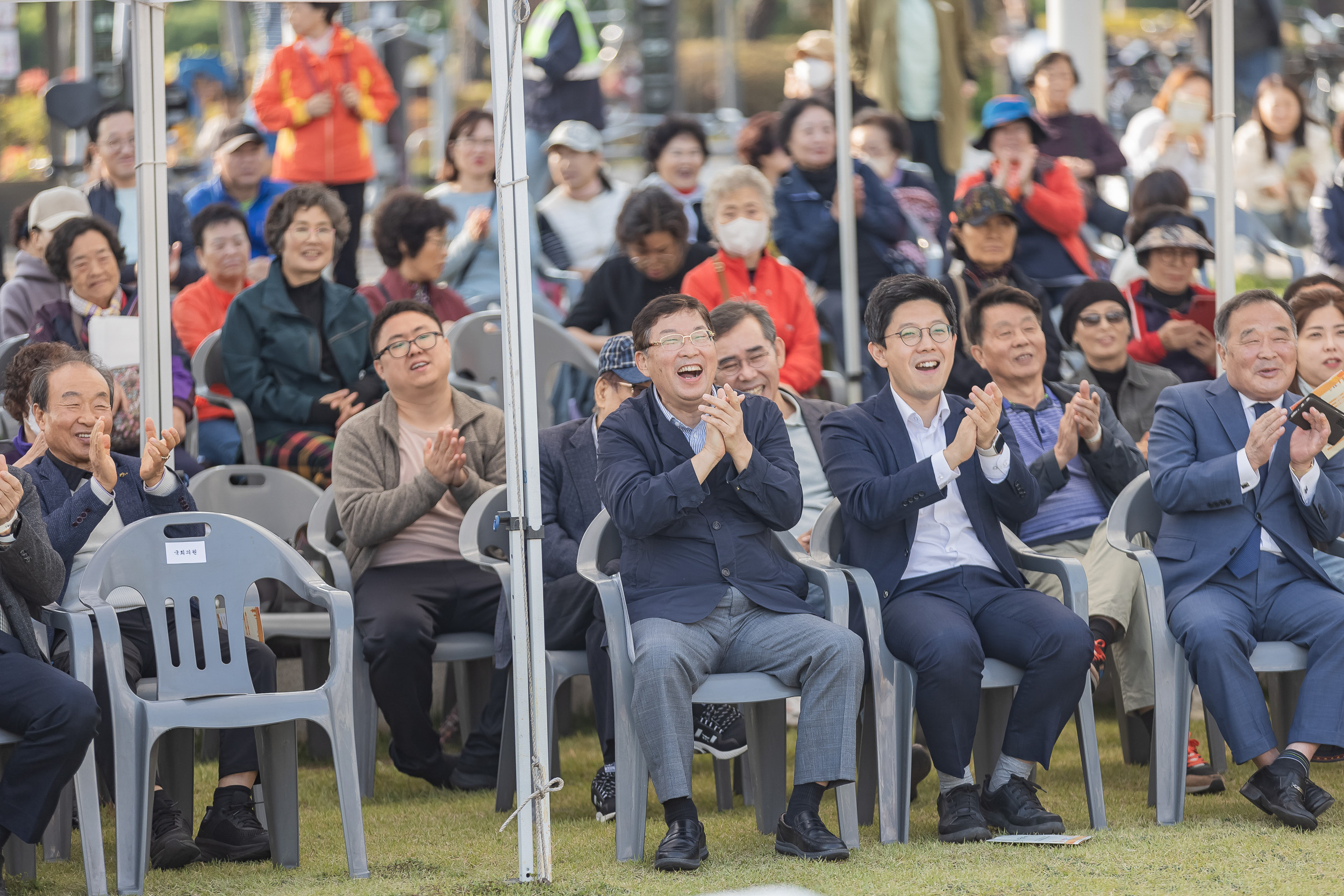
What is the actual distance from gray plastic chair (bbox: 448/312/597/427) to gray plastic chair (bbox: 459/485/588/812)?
1.36 metres

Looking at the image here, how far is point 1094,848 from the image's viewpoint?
411 cm

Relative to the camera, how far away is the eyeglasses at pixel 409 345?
521cm

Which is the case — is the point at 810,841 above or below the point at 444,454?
below

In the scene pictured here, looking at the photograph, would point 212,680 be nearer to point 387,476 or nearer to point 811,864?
point 387,476

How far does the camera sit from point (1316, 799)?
4.27 m

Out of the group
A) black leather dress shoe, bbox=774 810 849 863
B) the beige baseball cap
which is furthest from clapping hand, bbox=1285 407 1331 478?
the beige baseball cap

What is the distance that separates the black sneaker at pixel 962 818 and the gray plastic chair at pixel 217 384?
3.00 metres

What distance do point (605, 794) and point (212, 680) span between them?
1.16 metres

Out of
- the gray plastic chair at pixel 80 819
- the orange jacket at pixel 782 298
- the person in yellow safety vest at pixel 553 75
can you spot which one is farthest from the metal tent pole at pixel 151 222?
the person in yellow safety vest at pixel 553 75

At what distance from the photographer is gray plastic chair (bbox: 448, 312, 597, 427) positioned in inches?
253

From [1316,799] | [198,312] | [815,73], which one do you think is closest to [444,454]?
[198,312]

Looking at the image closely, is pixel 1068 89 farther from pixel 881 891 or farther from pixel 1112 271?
pixel 881 891

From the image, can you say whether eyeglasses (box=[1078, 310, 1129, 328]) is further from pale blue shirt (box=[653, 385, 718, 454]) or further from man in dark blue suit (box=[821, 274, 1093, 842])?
pale blue shirt (box=[653, 385, 718, 454])

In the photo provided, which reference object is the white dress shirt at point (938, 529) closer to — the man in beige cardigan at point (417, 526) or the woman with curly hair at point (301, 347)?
the man in beige cardigan at point (417, 526)
